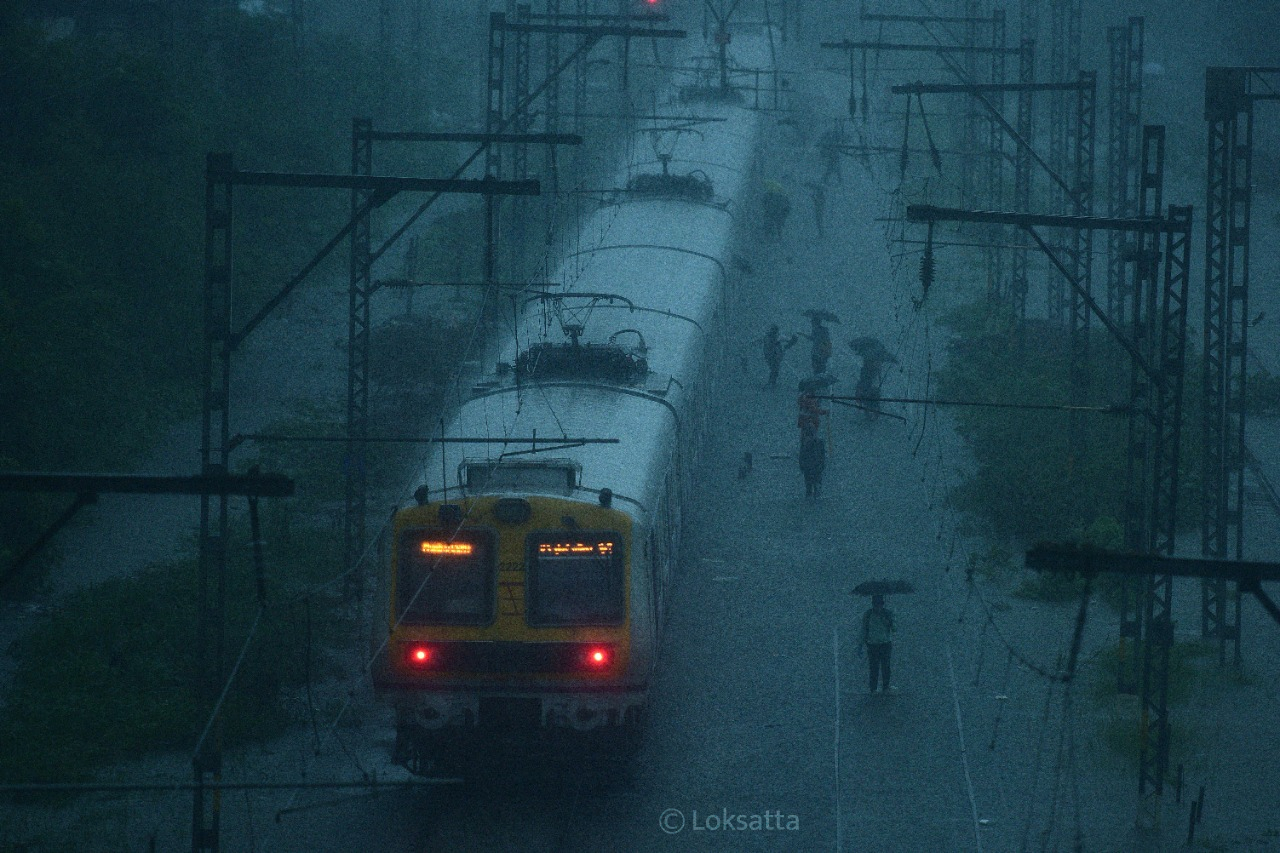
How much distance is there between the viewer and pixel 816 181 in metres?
48.5

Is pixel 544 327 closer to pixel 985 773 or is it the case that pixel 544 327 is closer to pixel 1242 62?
pixel 985 773

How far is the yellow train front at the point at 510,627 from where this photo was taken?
42.0 feet

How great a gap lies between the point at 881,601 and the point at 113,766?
676 centimetres

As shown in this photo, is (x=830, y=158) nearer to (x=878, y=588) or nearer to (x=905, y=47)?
(x=905, y=47)

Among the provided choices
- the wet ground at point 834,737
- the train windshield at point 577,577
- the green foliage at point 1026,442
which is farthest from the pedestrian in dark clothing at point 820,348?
the train windshield at point 577,577

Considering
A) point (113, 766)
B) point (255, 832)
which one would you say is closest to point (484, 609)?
point (255, 832)

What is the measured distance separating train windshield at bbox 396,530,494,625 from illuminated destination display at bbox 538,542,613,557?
1.33 ft

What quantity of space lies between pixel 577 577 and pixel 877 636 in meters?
3.96

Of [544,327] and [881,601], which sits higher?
[544,327]

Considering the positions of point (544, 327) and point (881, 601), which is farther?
point (544, 327)

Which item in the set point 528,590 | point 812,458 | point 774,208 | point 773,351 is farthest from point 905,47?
point 528,590

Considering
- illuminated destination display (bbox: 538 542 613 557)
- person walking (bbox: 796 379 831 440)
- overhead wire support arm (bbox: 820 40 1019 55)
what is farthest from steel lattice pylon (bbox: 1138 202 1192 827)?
overhead wire support arm (bbox: 820 40 1019 55)

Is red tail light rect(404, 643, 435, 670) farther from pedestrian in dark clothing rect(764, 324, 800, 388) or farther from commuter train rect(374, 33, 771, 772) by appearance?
pedestrian in dark clothing rect(764, 324, 800, 388)

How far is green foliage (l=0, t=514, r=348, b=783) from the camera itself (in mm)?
14555
